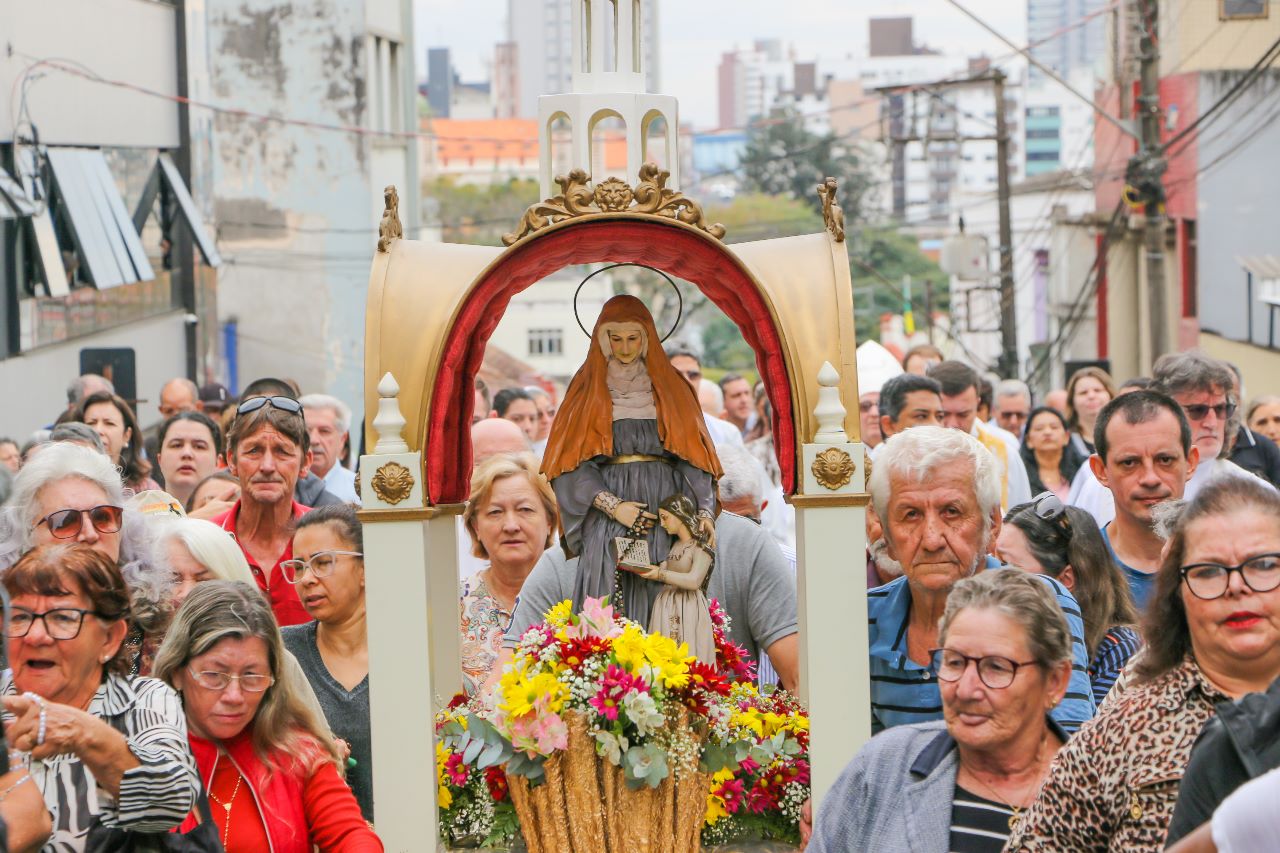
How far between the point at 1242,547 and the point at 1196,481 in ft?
12.9

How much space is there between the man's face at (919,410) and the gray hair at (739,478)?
1133 mm

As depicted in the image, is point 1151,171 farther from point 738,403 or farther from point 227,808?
point 227,808

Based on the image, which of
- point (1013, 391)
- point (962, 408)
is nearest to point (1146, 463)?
point (962, 408)

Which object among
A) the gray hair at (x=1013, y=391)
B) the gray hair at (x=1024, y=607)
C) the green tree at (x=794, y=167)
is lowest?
the gray hair at (x=1024, y=607)

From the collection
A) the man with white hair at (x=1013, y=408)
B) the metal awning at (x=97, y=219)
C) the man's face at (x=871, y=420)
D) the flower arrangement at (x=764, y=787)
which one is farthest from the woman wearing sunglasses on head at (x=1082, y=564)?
the metal awning at (x=97, y=219)

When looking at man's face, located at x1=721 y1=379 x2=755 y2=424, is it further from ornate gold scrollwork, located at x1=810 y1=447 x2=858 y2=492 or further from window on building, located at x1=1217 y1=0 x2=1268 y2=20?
window on building, located at x1=1217 y1=0 x2=1268 y2=20

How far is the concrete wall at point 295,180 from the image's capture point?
39156 mm

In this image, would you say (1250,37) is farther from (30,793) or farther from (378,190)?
(30,793)

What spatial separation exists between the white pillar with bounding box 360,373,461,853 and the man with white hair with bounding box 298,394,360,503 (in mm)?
3471

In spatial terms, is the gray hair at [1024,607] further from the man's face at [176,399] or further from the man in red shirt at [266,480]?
the man's face at [176,399]

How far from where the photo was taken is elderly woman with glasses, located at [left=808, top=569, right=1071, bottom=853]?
4.41m

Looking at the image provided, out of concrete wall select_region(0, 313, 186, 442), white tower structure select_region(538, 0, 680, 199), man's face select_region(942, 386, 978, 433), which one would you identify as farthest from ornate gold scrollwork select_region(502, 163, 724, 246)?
concrete wall select_region(0, 313, 186, 442)

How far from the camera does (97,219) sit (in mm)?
21812

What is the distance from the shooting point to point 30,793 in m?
3.92
